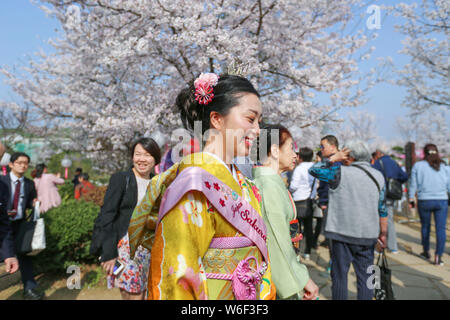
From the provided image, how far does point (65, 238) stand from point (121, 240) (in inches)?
103

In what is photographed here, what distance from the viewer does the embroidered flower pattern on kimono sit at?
3.81 ft

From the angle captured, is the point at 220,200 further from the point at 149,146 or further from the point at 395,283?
the point at 395,283

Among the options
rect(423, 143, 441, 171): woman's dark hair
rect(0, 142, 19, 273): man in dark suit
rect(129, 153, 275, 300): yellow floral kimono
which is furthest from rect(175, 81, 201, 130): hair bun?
rect(423, 143, 441, 171): woman's dark hair

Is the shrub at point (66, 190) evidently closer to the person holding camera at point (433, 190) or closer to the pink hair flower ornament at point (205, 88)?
the person holding camera at point (433, 190)

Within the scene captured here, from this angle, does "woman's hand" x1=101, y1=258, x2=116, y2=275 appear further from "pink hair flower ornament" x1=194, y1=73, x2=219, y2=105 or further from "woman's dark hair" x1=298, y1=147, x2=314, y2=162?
"woman's dark hair" x1=298, y1=147, x2=314, y2=162

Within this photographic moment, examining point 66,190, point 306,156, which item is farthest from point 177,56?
point 66,190

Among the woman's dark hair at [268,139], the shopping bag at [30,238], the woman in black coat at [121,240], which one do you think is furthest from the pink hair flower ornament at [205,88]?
the shopping bag at [30,238]

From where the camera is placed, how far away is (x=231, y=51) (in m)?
5.48

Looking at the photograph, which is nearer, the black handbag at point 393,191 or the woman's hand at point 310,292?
the woman's hand at point 310,292

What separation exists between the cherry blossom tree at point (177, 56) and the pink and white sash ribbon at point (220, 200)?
4094 millimetres

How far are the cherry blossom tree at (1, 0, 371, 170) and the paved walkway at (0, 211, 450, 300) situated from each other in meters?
3.02

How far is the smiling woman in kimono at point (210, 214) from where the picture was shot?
1124 mm
